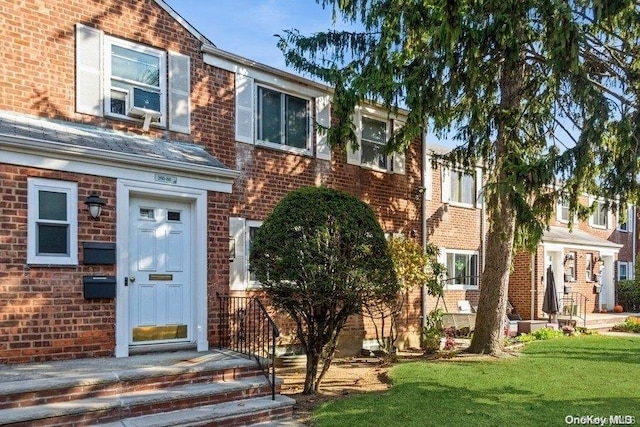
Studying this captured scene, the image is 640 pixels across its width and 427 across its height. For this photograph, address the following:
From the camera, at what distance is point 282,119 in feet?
36.5

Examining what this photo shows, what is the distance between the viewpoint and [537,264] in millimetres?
18906

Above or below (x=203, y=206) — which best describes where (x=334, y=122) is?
above

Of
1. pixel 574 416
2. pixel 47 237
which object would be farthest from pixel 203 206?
pixel 574 416

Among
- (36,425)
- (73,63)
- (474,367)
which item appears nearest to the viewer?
(36,425)

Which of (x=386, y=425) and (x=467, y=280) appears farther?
(x=467, y=280)

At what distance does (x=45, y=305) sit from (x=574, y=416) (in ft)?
23.6

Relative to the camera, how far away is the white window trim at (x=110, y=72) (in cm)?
862

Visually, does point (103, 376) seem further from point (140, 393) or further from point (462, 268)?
point (462, 268)

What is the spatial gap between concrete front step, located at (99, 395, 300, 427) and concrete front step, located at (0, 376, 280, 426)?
83 millimetres

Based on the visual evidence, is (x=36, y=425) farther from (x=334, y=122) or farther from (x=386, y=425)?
(x=334, y=122)

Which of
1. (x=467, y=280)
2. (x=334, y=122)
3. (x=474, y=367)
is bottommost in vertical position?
(x=474, y=367)

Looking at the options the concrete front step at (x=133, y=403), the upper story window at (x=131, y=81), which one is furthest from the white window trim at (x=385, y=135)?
the concrete front step at (x=133, y=403)

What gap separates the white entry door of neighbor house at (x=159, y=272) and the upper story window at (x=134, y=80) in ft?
5.55

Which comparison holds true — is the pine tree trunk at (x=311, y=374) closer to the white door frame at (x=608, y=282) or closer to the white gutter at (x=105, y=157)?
the white gutter at (x=105, y=157)
